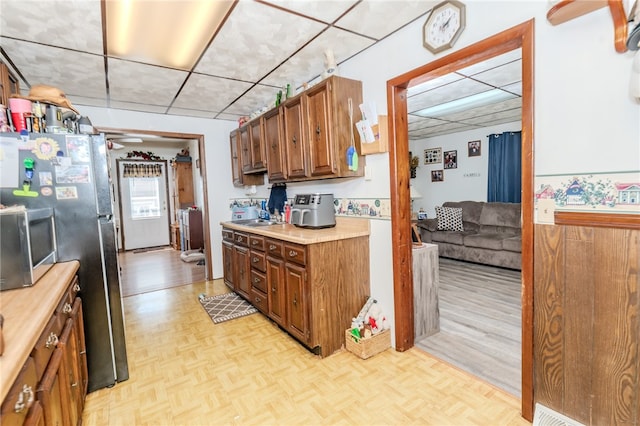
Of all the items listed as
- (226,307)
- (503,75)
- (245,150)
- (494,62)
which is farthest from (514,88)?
(226,307)

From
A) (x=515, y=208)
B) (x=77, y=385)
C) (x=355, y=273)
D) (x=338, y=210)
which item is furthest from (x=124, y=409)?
(x=515, y=208)

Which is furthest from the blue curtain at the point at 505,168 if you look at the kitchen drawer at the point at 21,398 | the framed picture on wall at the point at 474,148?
the kitchen drawer at the point at 21,398

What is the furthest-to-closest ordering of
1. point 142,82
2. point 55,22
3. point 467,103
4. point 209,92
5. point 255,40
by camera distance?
point 467,103 → point 209,92 → point 142,82 → point 255,40 → point 55,22

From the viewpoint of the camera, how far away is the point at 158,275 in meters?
4.87

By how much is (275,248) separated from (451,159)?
479 centimetres

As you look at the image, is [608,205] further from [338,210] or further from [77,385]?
[77,385]

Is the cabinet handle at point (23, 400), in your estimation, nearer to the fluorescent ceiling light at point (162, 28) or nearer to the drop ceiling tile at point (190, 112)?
the fluorescent ceiling light at point (162, 28)

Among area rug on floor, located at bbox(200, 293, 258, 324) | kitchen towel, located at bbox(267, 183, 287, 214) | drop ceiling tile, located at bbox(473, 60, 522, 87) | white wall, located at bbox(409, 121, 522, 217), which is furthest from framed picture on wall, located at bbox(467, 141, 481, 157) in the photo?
area rug on floor, located at bbox(200, 293, 258, 324)

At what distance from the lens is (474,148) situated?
577 cm

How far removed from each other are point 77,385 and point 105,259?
0.72 m

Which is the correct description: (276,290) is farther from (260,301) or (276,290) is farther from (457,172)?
(457,172)

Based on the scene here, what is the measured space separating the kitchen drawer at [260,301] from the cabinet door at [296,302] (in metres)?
0.41

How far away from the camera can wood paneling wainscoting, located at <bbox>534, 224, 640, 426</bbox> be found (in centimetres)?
130

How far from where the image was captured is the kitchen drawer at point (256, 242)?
9.46 ft
